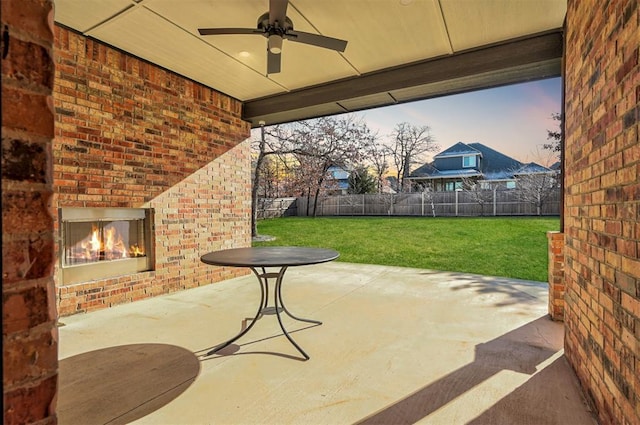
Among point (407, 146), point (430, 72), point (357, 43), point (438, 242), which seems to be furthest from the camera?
point (407, 146)

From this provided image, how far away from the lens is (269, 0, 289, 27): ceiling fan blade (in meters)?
2.45

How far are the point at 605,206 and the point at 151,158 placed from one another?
13.8ft

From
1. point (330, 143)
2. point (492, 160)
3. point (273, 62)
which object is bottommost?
point (273, 62)

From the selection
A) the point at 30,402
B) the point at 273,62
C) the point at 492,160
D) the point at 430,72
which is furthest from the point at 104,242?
the point at 492,160

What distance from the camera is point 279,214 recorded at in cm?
1445

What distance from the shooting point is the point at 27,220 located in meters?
0.54

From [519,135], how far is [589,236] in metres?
14.5

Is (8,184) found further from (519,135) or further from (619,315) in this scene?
(519,135)

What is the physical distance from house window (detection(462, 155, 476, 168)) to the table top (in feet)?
67.0

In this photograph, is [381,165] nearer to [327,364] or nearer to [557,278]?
[557,278]

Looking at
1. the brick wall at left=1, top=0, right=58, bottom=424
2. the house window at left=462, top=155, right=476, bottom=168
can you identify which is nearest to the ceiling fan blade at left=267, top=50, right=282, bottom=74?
the brick wall at left=1, top=0, right=58, bottom=424

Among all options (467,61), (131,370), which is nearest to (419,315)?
(131,370)

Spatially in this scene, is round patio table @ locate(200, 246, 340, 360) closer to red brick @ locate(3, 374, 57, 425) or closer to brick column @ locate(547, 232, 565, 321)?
red brick @ locate(3, 374, 57, 425)

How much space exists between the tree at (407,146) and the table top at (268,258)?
18.3 m
